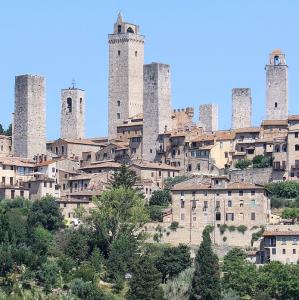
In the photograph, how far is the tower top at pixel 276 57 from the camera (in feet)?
373

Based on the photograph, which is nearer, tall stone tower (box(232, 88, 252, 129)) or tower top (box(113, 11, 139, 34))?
tall stone tower (box(232, 88, 252, 129))

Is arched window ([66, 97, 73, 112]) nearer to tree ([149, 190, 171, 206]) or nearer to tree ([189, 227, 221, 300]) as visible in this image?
tree ([149, 190, 171, 206])

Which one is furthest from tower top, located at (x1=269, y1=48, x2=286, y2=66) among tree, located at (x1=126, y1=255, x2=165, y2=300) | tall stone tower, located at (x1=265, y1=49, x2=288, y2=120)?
tree, located at (x1=126, y1=255, x2=165, y2=300)

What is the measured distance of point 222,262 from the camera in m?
88.4

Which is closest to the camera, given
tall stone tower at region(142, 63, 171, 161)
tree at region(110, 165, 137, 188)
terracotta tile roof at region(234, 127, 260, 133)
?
tree at region(110, 165, 137, 188)

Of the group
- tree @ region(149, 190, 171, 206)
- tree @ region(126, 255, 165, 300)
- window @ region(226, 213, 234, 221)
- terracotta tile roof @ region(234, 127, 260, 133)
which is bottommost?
tree @ region(126, 255, 165, 300)

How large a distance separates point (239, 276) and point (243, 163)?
19.9 m

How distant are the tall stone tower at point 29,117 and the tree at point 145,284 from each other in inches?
1040

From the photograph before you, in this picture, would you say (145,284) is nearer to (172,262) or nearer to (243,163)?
(172,262)

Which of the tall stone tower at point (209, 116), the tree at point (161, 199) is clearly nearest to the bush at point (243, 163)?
the tree at point (161, 199)

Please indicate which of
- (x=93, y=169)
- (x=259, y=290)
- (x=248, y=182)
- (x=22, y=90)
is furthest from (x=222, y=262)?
(x=22, y=90)

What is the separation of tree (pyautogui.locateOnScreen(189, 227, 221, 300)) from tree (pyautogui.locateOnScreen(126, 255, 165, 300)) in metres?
1.58

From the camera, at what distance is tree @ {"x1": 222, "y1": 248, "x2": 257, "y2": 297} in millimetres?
84812

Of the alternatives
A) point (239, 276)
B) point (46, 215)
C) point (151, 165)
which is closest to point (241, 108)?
point (151, 165)
